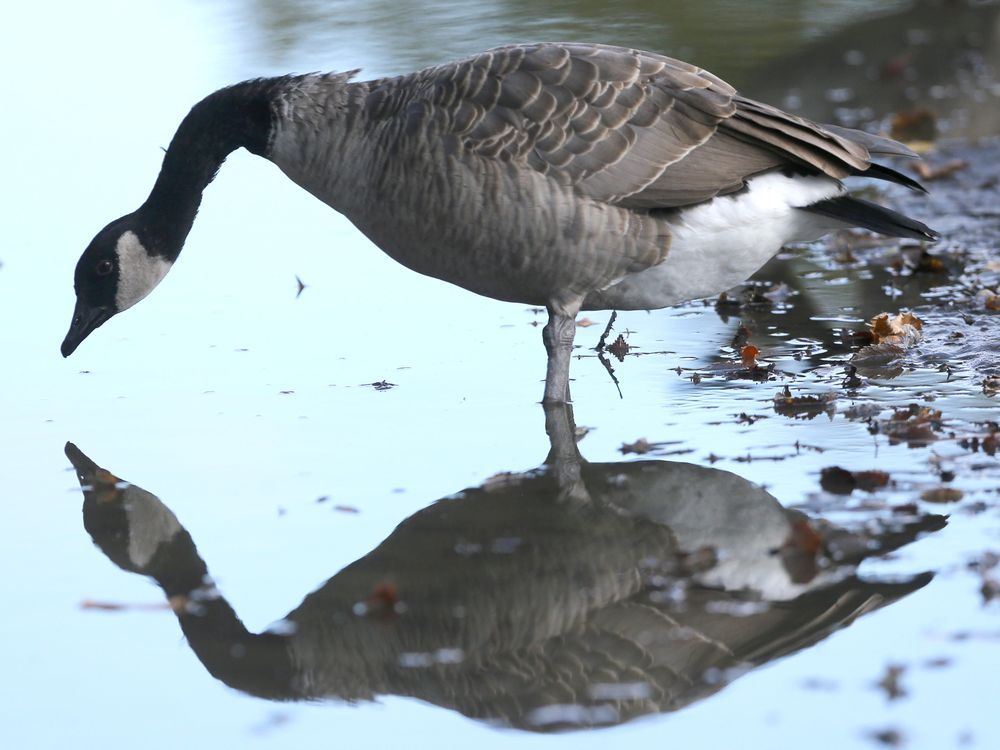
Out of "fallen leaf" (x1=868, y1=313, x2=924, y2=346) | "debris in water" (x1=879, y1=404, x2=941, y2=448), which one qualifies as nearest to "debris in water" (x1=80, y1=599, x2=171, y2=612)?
"debris in water" (x1=879, y1=404, x2=941, y2=448)

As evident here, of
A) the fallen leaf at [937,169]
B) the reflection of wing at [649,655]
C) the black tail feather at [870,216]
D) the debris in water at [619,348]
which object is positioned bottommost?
the reflection of wing at [649,655]

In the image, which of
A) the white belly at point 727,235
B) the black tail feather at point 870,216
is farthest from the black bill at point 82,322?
the black tail feather at point 870,216

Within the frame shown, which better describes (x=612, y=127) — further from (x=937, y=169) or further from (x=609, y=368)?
(x=937, y=169)

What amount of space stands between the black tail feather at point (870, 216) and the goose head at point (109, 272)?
3090 mm

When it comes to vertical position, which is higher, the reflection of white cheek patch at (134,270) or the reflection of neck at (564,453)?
the reflection of white cheek patch at (134,270)

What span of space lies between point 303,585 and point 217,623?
33cm

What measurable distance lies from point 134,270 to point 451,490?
2340 mm

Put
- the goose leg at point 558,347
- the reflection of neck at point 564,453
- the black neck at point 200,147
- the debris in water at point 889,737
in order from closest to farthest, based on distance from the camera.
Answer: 1. the debris in water at point 889,737
2. the reflection of neck at point 564,453
3. the goose leg at point 558,347
4. the black neck at point 200,147

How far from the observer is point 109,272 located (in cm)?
647

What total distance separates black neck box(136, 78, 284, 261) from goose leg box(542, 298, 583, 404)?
1565 mm

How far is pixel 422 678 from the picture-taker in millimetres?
3803

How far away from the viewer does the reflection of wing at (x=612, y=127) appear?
18.7ft

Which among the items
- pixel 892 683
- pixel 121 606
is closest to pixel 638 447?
pixel 892 683

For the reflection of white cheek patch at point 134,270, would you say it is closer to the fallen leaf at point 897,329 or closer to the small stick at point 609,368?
the small stick at point 609,368
